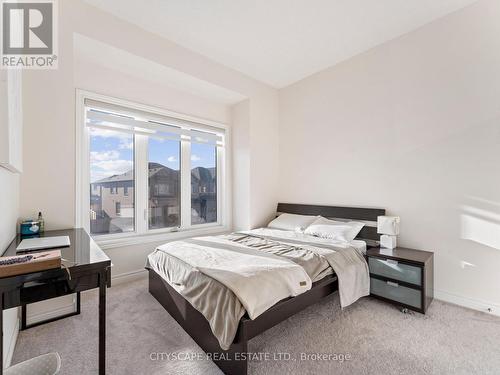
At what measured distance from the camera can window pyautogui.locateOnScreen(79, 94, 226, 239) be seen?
113 inches

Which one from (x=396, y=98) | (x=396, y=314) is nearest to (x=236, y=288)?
(x=396, y=314)

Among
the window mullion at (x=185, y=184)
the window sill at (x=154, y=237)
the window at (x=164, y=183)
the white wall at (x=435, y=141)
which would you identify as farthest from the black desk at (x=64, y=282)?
the white wall at (x=435, y=141)

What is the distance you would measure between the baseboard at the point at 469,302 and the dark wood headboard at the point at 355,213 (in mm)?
792

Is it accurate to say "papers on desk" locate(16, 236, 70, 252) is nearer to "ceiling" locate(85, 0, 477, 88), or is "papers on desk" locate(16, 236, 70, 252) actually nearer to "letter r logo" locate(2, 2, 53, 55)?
"letter r logo" locate(2, 2, 53, 55)

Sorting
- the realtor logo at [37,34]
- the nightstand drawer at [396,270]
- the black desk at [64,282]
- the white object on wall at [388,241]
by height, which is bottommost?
the nightstand drawer at [396,270]

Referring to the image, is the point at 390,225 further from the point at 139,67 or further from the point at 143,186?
the point at 139,67

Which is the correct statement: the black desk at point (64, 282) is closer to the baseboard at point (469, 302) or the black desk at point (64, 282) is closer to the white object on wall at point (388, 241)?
the white object on wall at point (388, 241)

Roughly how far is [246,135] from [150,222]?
6.52 feet

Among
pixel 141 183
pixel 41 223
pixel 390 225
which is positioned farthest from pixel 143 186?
pixel 390 225

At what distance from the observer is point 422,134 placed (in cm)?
264

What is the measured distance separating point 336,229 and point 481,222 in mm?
1350

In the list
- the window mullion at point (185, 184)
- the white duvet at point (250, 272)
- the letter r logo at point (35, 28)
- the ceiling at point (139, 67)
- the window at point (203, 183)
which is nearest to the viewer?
the white duvet at point (250, 272)

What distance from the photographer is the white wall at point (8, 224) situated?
1467mm

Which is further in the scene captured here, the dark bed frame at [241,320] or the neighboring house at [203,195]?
the neighboring house at [203,195]
